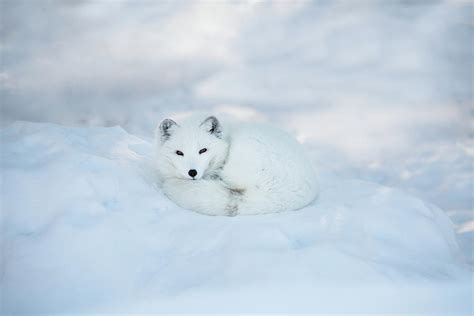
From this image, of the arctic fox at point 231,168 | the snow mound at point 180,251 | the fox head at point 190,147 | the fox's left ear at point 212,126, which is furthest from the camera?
the fox's left ear at point 212,126

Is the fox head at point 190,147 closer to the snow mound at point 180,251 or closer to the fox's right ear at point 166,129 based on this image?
the fox's right ear at point 166,129

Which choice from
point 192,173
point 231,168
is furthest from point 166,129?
point 231,168

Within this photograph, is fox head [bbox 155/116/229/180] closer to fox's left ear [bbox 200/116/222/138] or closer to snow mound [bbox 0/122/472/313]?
fox's left ear [bbox 200/116/222/138]

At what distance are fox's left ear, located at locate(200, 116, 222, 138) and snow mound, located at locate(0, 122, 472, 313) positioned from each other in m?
0.68

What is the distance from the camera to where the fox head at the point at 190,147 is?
10.7 feet

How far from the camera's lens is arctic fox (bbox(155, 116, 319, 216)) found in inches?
118

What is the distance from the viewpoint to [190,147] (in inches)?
129

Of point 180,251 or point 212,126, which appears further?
point 212,126

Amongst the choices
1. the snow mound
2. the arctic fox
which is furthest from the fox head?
the snow mound

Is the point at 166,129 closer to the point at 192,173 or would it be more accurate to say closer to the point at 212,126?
the point at 212,126

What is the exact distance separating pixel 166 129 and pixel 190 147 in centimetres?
35

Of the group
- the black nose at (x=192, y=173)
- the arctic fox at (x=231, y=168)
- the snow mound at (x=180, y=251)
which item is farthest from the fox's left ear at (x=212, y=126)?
the snow mound at (x=180, y=251)

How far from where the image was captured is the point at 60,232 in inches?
95.7

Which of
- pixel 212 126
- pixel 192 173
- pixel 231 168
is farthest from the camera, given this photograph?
pixel 212 126
